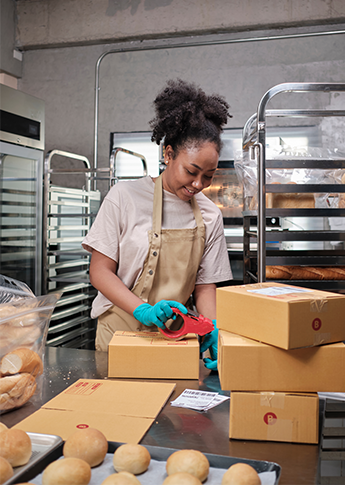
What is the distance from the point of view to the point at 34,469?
2.73 feet

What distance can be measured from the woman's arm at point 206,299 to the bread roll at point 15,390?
0.90m

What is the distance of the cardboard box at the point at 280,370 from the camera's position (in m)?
0.99

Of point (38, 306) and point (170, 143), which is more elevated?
point (170, 143)

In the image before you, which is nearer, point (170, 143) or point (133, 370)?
point (133, 370)

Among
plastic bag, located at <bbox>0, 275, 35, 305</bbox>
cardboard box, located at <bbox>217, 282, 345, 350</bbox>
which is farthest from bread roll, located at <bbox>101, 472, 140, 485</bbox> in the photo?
plastic bag, located at <bbox>0, 275, 35, 305</bbox>

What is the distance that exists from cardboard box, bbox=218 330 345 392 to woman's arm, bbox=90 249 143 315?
71cm

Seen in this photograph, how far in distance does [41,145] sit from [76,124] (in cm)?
135

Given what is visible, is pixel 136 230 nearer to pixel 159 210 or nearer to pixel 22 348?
pixel 159 210

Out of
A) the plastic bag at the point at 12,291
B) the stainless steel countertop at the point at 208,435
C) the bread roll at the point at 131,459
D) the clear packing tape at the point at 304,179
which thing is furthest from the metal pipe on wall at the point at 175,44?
the bread roll at the point at 131,459

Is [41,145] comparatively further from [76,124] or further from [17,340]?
[17,340]

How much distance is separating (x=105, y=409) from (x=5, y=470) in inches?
14.2

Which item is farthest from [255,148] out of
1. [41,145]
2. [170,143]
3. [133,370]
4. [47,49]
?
[47,49]

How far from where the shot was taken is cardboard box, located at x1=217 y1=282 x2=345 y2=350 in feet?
3.13

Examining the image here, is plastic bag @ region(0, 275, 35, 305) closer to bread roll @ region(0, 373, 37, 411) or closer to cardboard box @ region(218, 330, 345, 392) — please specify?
bread roll @ region(0, 373, 37, 411)
